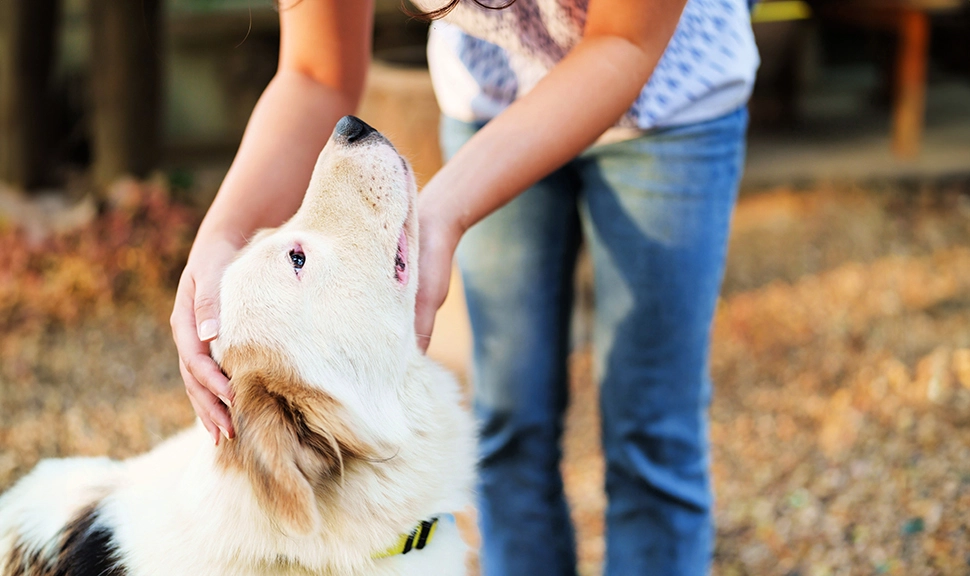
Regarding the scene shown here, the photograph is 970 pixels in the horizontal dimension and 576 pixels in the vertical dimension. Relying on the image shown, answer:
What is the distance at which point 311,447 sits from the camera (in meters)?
1.61

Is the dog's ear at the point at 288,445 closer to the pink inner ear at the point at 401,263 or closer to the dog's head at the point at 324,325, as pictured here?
the dog's head at the point at 324,325

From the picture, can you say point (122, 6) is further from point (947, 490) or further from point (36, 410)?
point (947, 490)

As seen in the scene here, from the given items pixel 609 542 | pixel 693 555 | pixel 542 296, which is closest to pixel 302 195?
pixel 542 296

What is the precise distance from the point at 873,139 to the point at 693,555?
5903mm

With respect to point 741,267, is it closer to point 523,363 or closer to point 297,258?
point 523,363

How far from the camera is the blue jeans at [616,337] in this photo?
196cm

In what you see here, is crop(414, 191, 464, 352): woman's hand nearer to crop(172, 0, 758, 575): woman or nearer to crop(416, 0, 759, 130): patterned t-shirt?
crop(172, 0, 758, 575): woman

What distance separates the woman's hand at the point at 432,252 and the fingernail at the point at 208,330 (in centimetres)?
43

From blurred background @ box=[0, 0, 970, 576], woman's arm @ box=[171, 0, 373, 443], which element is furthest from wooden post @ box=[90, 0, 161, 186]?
woman's arm @ box=[171, 0, 373, 443]

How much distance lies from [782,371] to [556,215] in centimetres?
255

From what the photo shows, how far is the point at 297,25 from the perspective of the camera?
191 centimetres

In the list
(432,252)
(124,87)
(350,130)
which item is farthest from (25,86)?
(432,252)

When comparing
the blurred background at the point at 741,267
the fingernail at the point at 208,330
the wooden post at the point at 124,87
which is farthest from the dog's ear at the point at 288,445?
the wooden post at the point at 124,87

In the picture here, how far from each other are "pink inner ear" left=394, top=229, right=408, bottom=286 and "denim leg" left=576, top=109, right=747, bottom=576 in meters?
0.57
